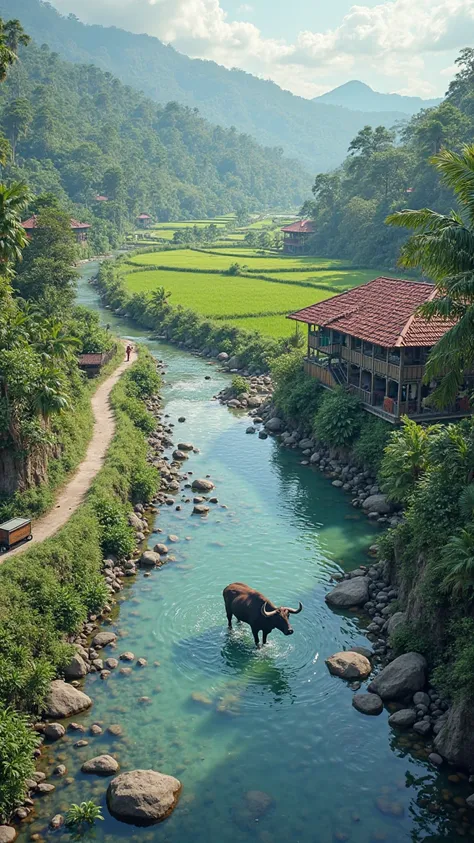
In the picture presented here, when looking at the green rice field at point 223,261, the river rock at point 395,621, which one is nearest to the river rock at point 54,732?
the river rock at point 395,621

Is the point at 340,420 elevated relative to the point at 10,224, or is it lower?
lower

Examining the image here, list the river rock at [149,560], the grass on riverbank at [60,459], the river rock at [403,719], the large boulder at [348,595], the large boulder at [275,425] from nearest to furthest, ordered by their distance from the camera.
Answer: the river rock at [403,719] → the large boulder at [348,595] → the grass on riverbank at [60,459] → the river rock at [149,560] → the large boulder at [275,425]

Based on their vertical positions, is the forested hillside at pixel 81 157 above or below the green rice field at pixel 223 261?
above

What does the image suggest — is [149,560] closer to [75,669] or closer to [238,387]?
[75,669]

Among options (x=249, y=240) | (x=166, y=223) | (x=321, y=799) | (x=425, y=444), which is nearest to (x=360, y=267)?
(x=249, y=240)

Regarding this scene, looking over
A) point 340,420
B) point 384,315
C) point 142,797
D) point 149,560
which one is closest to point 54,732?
point 142,797

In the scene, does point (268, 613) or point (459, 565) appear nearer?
point (459, 565)

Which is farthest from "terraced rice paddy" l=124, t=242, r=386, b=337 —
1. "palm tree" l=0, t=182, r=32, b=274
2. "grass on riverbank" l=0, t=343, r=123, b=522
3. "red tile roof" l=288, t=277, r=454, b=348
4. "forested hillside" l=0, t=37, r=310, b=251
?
"forested hillside" l=0, t=37, r=310, b=251

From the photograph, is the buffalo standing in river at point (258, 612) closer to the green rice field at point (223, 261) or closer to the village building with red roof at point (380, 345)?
the village building with red roof at point (380, 345)
